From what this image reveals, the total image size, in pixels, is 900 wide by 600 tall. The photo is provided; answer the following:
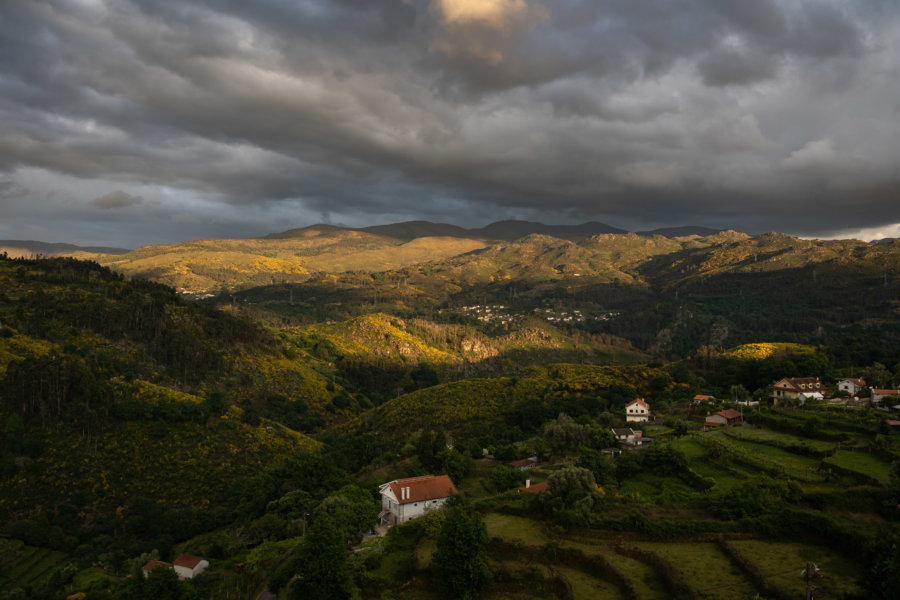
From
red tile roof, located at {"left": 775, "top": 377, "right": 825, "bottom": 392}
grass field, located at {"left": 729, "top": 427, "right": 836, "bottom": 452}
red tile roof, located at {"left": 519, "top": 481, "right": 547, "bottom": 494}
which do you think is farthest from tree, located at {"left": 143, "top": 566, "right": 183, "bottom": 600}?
red tile roof, located at {"left": 775, "top": 377, "right": 825, "bottom": 392}

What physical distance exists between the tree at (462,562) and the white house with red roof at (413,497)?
17.2 meters

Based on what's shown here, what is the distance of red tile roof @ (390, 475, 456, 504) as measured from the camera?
140 feet

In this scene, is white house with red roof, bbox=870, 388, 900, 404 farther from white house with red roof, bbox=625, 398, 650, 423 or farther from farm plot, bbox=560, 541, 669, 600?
farm plot, bbox=560, 541, 669, 600

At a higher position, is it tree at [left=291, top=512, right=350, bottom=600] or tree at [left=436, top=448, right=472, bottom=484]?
tree at [left=291, top=512, right=350, bottom=600]

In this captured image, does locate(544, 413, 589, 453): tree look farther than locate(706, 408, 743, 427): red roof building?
Yes

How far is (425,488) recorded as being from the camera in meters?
43.9

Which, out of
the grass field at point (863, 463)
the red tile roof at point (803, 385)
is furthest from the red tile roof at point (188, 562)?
the red tile roof at point (803, 385)

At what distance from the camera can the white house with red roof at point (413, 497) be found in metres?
42.5

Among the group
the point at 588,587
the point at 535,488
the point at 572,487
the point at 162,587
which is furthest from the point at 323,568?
the point at 535,488

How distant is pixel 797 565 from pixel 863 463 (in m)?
17.1

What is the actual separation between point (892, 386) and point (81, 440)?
101222 mm

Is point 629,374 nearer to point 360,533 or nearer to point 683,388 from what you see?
point 683,388

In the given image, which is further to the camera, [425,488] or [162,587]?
[425,488]

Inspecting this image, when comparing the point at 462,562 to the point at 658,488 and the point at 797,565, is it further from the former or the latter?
the point at 658,488
